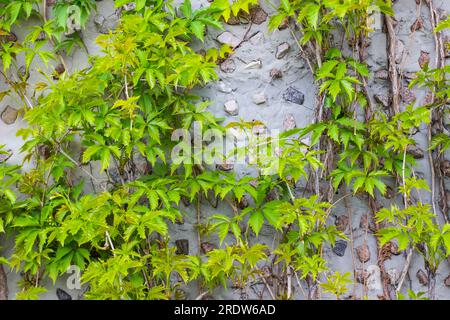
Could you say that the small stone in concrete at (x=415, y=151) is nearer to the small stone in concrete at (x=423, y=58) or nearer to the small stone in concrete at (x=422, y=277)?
the small stone in concrete at (x=423, y=58)

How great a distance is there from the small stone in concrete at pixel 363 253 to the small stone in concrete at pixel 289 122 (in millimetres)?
622

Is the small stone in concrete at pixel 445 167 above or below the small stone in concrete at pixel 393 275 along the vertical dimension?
above

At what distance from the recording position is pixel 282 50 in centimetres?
280

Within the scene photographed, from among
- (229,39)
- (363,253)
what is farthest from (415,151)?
(229,39)

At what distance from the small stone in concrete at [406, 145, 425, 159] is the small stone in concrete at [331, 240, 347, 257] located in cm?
51

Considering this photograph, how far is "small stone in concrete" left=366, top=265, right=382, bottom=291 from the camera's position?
9.08 feet

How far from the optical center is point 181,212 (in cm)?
277

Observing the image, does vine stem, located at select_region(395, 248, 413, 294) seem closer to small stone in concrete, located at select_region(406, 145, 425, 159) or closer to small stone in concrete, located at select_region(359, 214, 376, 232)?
small stone in concrete, located at select_region(359, 214, 376, 232)

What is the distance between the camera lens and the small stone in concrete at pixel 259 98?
9.13ft

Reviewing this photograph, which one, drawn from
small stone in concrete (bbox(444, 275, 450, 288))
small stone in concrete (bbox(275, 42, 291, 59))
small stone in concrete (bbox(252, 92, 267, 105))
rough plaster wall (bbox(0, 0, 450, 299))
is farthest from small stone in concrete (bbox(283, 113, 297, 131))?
small stone in concrete (bbox(444, 275, 450, 288))

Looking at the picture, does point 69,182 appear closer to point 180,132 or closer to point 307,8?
point 180,132

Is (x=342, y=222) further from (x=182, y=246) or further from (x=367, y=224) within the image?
(x=182, y=246)

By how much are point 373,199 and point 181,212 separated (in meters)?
0.86

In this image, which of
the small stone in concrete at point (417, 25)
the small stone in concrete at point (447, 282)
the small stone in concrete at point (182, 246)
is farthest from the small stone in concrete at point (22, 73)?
the small stone in concrete at point (447, 282)
